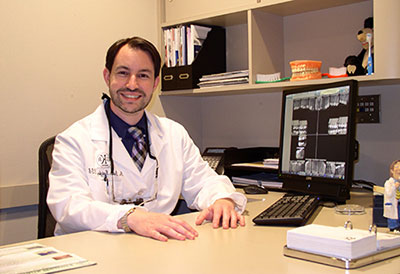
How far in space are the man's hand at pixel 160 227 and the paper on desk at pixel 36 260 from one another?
0.24m

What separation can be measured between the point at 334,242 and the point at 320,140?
33.0 inches

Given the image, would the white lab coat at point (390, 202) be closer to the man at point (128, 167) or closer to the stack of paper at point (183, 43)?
the man at point (128, 167)

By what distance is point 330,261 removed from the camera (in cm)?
98

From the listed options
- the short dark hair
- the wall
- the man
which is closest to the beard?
the man

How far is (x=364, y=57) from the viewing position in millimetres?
1960

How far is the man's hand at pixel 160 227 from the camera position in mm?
1237

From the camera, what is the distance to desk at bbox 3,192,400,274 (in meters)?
0.97

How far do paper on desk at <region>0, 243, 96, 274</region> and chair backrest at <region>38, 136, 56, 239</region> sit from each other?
55 cm

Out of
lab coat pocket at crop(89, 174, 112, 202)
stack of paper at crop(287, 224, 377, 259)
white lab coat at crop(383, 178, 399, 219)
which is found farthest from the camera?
lab coat pocket at crop(89, 174, 112, 202)

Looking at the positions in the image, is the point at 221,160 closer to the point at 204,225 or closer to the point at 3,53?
the point at 204,225

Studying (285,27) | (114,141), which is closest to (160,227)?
(114,141)

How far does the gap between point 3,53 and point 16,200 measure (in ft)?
2.17

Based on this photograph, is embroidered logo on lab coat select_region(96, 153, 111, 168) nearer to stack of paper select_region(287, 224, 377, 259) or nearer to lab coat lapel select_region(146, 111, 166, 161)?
lab coat lapel select_region(146, 111, 166, 161)

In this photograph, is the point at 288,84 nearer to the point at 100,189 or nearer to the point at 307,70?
the point at 307,70
